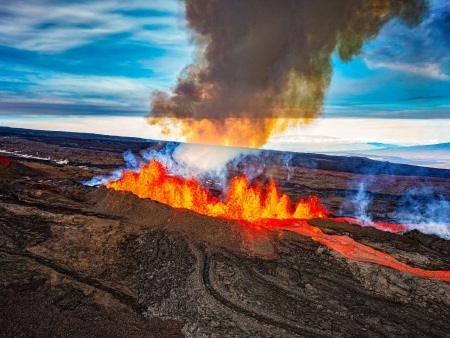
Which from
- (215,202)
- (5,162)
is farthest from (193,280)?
(5,162)

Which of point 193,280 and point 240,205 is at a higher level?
point 240,205

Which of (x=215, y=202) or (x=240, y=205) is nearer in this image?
(x=240, y=205)

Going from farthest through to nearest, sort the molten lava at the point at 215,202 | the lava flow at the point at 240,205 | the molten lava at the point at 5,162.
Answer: the molten lava at the point at 5,162 < the molten lava at the point at 215,202 < the lava flow at the point at 240,205

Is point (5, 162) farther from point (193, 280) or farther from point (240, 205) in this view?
point (193, 280)

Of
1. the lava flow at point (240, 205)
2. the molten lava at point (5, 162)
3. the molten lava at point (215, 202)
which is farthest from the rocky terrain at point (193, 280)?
the molten lava at point (5, 162)

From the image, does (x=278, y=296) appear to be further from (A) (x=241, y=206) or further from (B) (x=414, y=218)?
(B) (x=414, y=218)

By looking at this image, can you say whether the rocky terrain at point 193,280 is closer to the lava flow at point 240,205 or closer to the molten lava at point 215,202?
the lava flow at point 240,205

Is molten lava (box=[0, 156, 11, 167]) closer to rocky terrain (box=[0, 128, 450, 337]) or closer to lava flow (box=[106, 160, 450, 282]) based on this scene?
lava flow (box=[106, 160, 450, 282])

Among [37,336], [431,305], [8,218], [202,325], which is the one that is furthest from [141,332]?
[8,218]
